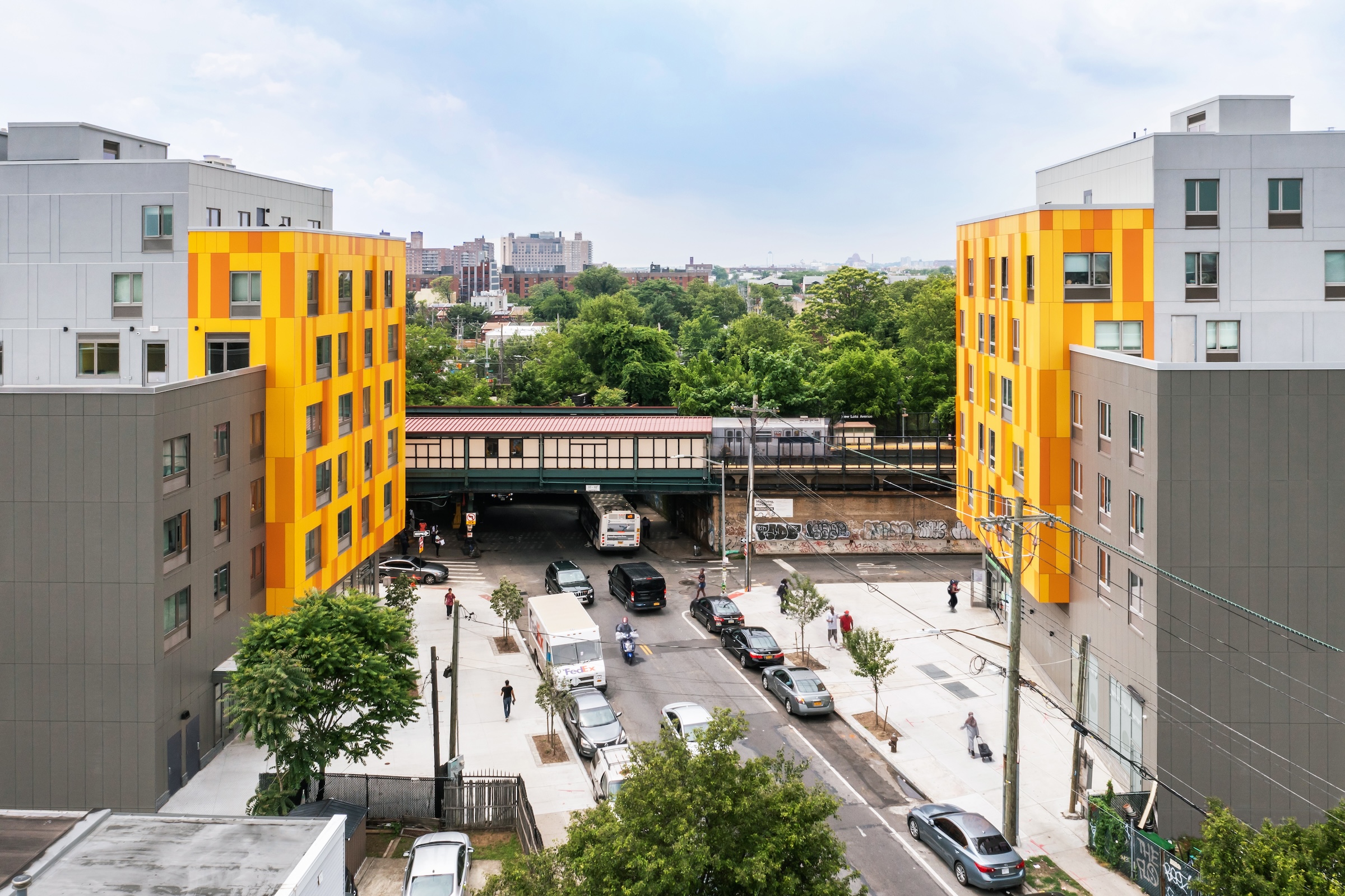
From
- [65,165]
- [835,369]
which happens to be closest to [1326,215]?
[65,165]

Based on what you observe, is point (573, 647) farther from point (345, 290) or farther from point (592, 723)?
point (345, 290)

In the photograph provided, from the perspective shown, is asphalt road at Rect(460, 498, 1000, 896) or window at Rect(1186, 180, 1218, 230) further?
window at Rect(1186, 180, 1218, 230)

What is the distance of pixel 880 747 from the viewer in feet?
121

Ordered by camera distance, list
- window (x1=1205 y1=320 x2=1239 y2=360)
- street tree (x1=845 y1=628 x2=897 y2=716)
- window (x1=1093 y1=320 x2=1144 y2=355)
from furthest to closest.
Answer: window (x1=1205 y1=320 x2=1239 y2=360)
window (x1=1093 y1=320 x2=1144 y2=355)
street tree (x1=845 y1=628 x2=897 y2=716)

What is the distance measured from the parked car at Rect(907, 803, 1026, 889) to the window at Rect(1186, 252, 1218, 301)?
65.1 feet

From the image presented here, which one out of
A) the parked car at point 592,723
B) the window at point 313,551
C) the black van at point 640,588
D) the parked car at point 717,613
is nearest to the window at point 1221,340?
the parked car at point 717,613

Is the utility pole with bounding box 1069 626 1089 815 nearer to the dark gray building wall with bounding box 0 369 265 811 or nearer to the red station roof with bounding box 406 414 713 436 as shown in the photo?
the dark gray building wall with bounding box 0 369 265 811

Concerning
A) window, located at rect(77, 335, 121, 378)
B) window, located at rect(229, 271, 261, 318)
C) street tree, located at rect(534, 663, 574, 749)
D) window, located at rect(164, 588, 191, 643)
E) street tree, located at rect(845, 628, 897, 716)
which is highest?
window, located at rect(229, 271, 261, 318)

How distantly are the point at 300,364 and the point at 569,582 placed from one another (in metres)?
18.7

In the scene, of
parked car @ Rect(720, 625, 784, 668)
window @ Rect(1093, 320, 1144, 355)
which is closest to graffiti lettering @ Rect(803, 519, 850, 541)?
parked car @ Rect(720, 625, 784, 668)

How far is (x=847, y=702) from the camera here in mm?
40938

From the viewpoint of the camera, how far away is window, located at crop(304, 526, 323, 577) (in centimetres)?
4041

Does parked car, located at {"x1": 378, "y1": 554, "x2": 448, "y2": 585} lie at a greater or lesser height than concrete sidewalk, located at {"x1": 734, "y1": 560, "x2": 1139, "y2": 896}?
greater

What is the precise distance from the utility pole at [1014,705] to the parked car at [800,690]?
10.5m
